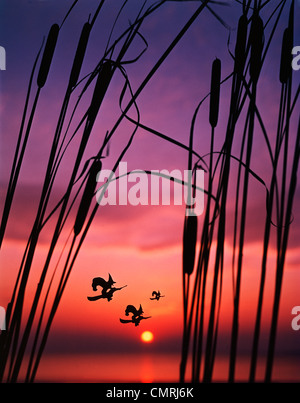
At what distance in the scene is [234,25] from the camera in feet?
3.01

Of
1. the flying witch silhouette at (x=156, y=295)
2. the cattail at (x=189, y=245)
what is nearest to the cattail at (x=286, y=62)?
the cattail at (x=189, y=245)

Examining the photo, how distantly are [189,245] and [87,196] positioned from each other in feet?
0.53

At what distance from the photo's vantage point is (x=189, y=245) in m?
0.53

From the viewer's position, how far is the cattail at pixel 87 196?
22.0 inches

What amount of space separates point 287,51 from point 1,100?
630 millimetres

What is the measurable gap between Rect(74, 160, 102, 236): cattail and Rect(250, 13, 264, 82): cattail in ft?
0.87

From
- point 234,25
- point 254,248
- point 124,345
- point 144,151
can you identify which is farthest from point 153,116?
point 124,345

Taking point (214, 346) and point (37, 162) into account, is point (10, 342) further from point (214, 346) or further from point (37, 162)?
point (37, 162)

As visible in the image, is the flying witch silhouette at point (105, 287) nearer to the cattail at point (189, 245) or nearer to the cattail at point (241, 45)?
the cattail at point (189, 245)

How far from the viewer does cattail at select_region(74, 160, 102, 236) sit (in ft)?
1.83

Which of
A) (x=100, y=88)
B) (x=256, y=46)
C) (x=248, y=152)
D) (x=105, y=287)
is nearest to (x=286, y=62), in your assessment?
(x=256, y=46)

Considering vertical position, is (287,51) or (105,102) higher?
(105,102)

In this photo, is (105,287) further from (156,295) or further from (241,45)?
(241,45)
